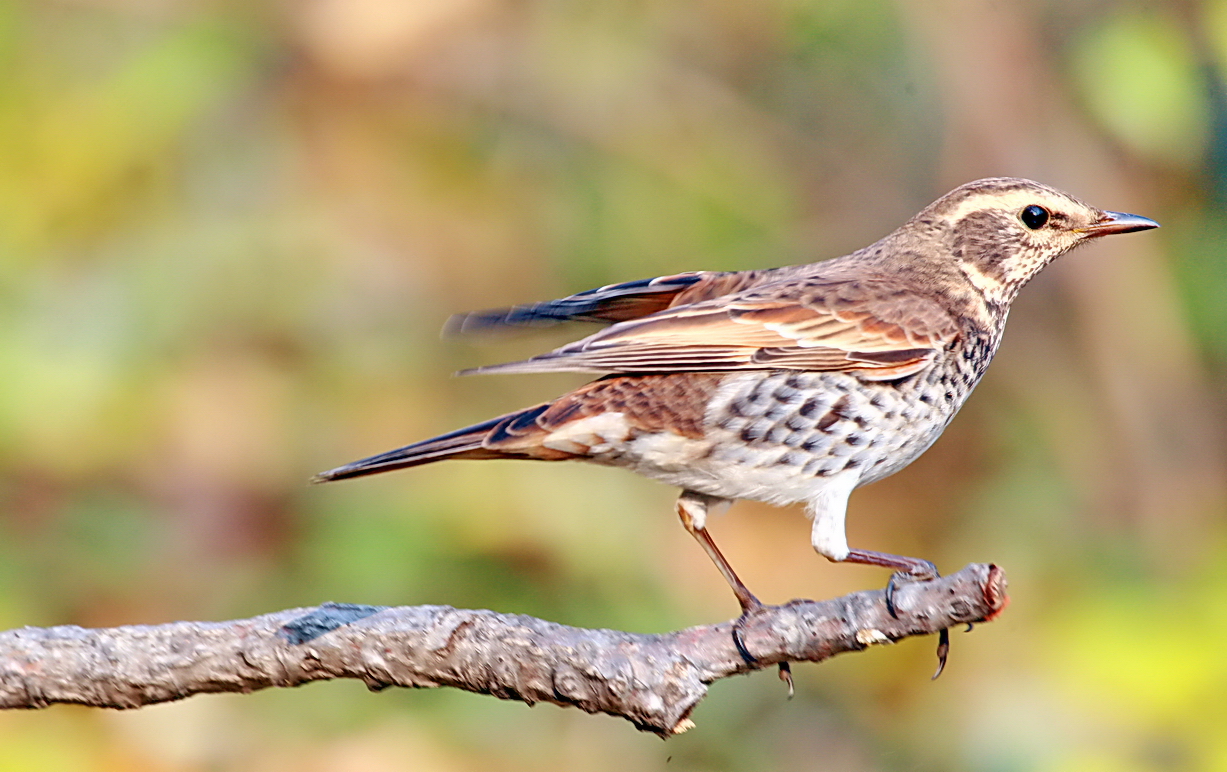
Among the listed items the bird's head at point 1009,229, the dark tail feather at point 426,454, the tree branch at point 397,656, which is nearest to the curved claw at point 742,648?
the tree branch at point 397,656

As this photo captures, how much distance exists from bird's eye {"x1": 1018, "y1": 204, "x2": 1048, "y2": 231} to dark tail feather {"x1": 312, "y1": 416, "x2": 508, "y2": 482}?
1.84m

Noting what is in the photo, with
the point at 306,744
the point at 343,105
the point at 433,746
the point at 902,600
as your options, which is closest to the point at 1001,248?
the point at 902,600

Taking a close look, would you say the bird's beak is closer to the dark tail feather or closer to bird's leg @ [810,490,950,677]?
bird's leg @ [810,490,950,677]

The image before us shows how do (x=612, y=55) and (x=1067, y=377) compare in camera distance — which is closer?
(x=1067, y=377)

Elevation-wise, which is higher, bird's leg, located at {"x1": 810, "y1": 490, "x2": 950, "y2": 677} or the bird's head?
the bird's head

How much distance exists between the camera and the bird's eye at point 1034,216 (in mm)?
4391

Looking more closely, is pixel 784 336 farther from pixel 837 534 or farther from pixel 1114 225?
pixel 1114 225

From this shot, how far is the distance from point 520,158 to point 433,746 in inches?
123

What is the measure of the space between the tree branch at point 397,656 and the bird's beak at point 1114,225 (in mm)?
1796

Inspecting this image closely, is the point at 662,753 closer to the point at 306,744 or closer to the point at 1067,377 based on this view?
the point at 306,744

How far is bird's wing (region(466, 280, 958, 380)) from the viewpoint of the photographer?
12.9 feet

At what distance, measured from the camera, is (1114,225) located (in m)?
4.24

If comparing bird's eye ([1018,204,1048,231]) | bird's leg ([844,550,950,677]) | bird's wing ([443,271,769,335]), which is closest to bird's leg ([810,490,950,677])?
bird's leg ([844,550,950,677])

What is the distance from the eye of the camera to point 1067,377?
6.45 metres
